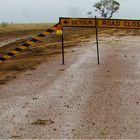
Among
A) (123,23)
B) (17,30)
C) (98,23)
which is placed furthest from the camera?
(17,30)

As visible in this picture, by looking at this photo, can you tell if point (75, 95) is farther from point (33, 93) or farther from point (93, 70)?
point (93, 70)

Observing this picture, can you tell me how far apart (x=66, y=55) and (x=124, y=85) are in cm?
826

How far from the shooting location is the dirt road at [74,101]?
1016cm

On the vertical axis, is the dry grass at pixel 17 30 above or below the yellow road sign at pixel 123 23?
above

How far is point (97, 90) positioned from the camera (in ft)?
46.3

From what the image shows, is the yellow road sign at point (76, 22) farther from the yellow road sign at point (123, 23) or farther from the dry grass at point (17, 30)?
the dry grass at point (17, 30)

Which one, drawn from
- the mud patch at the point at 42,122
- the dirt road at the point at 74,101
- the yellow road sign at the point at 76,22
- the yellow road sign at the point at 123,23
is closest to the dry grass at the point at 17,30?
the yellow road sign at the point at 76,22

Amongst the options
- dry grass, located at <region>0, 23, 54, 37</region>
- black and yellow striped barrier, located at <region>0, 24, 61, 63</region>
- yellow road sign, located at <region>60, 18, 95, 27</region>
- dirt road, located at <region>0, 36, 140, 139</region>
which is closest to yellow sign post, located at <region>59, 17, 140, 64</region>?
yellow road sign, located at <region>60, 18, 95, 27</region>

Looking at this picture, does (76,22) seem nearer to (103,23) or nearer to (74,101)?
(103,23)

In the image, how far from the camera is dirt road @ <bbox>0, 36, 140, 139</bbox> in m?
10.2

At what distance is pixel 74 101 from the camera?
12688mm

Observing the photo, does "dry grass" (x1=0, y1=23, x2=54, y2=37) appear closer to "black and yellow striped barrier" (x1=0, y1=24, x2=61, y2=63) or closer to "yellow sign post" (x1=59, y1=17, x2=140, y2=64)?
"yellow sign post" (x1=59, y1=17, x2=140, y2=64)

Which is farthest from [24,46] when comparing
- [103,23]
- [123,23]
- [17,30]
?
[17,30]

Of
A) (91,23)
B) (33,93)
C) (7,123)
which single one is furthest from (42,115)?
(91,23)
